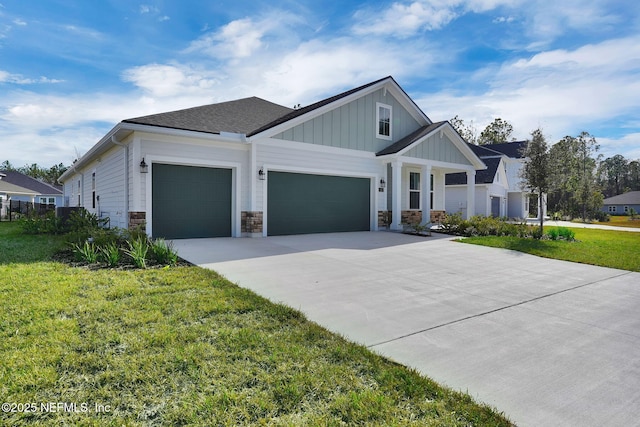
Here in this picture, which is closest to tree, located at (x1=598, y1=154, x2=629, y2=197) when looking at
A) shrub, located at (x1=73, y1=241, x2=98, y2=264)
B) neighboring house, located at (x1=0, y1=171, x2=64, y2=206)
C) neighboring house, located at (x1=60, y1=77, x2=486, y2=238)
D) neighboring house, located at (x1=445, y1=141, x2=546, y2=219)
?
neighboring house, located at (x1=445, y1=141, x2=546, y2=219)

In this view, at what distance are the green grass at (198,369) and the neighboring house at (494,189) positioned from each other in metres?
19.9

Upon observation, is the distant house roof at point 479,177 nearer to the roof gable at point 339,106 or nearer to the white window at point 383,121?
the roof gable at point 339,106

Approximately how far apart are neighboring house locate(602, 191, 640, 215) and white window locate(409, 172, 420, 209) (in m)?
52.1

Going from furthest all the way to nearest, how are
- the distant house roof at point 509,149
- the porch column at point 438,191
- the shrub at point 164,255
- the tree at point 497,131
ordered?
the tree at point 497,131, the distant house roof at point 509,149, the porch column at point 438,191, the shrub at point 164,255

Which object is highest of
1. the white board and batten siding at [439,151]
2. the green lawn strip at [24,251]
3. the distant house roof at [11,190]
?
the white board and batten siding at [439,151]

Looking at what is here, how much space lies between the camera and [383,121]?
45.2ft

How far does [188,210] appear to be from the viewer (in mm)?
9867

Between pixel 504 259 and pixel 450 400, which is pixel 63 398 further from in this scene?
pixel 504 259

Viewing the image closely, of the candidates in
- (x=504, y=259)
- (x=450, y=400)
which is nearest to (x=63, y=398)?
(x=450, y=400)

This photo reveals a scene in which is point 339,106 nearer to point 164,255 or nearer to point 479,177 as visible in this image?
point 164,255

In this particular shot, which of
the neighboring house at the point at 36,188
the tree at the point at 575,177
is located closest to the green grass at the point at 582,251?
the tree at the point at 575,177

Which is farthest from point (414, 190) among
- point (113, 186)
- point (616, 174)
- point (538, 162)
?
point (616, 174)

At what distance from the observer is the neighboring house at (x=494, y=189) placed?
2389 centimetres

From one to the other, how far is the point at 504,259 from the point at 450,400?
256 inches
